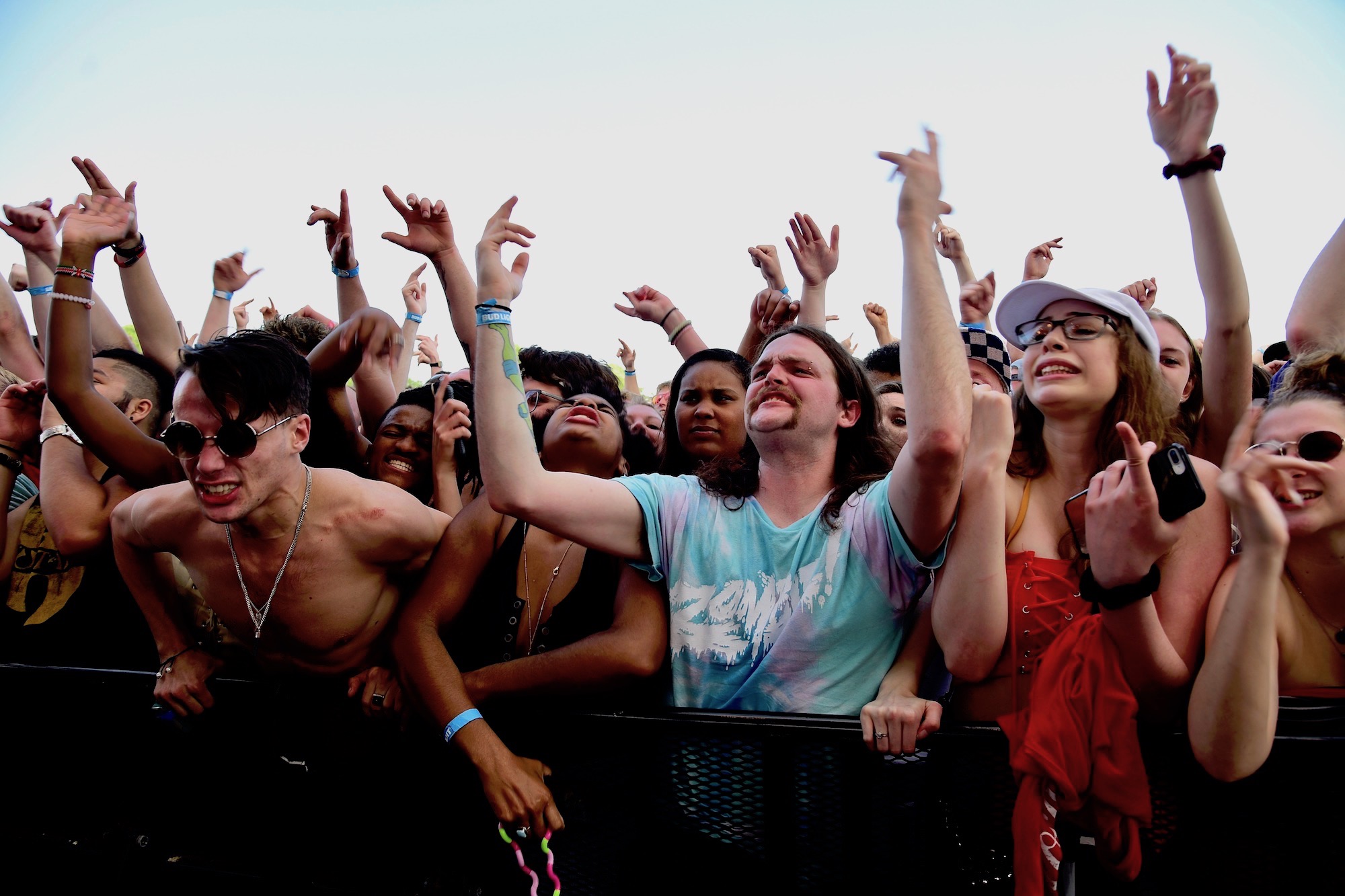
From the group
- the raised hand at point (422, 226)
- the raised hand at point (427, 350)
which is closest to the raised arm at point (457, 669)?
the raised hand at point (422, 226)

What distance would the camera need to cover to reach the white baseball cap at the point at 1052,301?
2.28m

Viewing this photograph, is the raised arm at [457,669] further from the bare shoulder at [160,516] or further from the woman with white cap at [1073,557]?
the woman with white cap at [1073,557]

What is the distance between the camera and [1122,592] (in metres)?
1.65

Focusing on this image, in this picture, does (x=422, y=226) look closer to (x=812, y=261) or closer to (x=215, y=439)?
(x=215, y=439)

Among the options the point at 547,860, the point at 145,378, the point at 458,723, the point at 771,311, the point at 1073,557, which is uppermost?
the point at 771,311

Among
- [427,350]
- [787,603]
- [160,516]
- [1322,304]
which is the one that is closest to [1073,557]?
[787,603]

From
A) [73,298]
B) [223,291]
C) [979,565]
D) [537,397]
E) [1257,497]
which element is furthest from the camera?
[223,291]

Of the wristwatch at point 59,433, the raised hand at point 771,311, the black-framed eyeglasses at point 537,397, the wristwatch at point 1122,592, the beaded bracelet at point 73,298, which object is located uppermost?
the beaded bracelet at point 73,298

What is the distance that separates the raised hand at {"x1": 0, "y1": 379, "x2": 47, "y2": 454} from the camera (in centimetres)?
302

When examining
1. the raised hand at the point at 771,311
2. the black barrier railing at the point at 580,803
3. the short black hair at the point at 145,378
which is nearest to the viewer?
the black barrier railing at the point at 580,803

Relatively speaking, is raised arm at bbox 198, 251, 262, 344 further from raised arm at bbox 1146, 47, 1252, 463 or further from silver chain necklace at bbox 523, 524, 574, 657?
raised arm at bbox 1146, 47, 1252, 463

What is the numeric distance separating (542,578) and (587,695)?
0.49m

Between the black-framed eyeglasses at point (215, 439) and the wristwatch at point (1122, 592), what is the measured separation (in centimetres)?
229

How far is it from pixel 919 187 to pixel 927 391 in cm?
58
